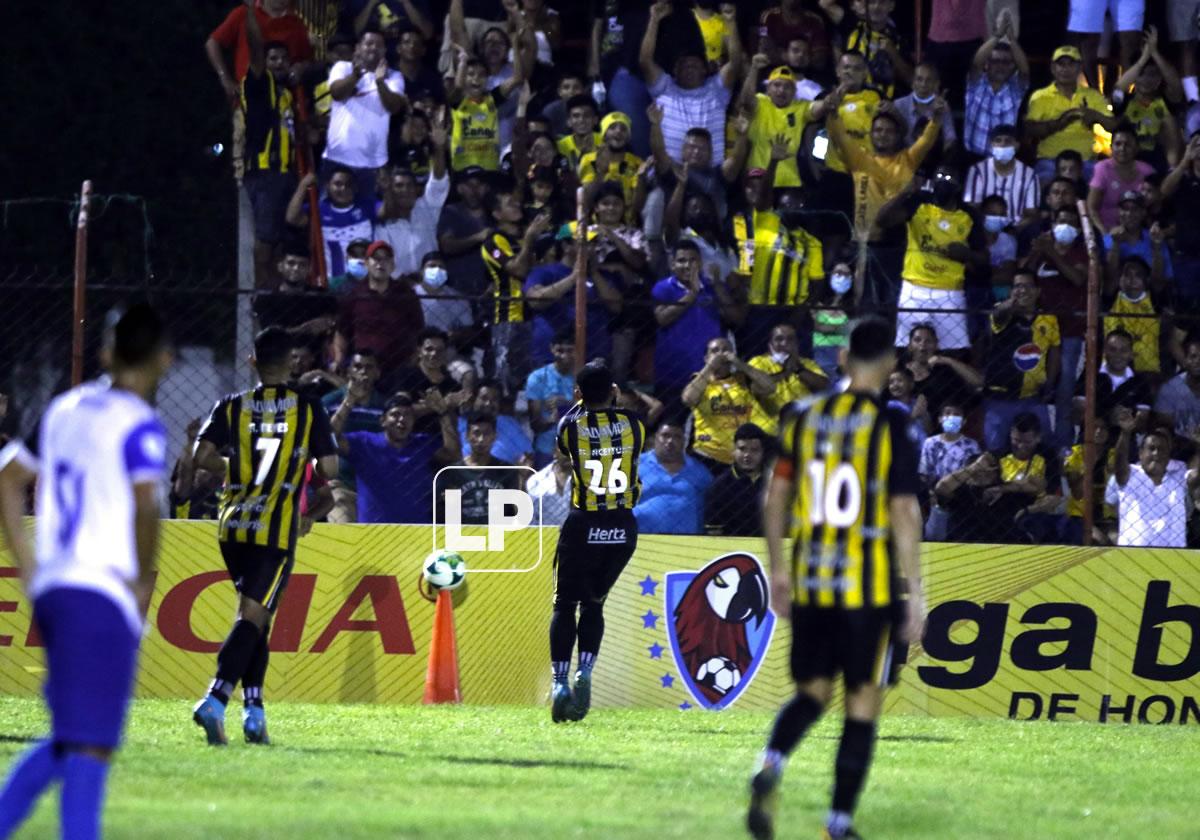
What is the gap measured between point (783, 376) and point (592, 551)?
310 centimetres

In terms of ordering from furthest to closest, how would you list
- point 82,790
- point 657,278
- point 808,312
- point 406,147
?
point 406,147 → point 657,278 → point 808,312 → point 82,790

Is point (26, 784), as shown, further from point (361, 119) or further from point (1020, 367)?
point (361, 119)

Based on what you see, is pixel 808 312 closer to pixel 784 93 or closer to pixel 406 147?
pixel 784 93

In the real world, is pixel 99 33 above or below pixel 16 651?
above

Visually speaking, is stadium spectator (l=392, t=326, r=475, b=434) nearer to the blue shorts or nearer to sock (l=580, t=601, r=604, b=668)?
sock (l=580, t=601, r=604, b=668)

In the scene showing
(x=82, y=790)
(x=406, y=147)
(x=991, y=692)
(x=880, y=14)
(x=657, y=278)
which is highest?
(x=880, y=14)

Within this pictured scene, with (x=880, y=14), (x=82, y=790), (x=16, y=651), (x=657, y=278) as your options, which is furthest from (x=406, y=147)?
(x=82, y=790)

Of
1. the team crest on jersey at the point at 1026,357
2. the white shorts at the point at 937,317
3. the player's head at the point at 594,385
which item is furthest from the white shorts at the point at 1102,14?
the player's head at the point at 594,385

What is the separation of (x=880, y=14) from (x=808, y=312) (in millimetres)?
4348

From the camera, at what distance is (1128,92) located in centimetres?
1755

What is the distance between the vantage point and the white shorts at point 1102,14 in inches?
707

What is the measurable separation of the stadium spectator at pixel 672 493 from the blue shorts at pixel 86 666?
8980mm

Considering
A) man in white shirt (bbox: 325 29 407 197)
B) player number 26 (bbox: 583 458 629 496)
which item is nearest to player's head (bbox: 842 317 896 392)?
player number 26 (bbox: 583 458 629 496)

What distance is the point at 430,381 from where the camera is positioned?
14.8 m
